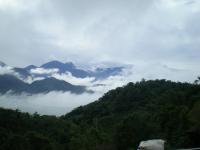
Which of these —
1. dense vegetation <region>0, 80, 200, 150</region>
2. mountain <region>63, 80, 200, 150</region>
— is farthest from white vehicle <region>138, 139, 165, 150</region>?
dense vegetation <region>0, 80, 200, 150</region>

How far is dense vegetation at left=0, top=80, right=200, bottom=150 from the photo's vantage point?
1651 inches

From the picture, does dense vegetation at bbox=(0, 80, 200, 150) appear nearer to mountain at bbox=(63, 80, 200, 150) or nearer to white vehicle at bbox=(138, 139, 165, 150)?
mountain at bbox=(63, 80, 200, 150)

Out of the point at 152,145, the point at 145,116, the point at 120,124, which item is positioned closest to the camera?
the point at 152,145

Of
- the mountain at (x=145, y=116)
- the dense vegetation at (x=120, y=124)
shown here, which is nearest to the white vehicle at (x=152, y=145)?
the mountain at (x=145, y=116)

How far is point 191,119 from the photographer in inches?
1320

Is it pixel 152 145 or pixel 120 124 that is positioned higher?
pixel 120 124

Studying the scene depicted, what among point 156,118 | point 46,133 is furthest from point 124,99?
point 156,118

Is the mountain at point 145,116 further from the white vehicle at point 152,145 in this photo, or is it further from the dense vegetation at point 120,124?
the white vehicle at point 152,145

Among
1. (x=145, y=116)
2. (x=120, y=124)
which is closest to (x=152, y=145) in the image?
(x=120, y=124)

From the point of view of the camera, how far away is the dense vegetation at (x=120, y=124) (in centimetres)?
4194

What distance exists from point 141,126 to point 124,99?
58732mm

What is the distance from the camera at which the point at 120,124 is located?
5100cm

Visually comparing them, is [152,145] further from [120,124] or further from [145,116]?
[145,116]

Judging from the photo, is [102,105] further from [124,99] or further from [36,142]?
[36,142]
